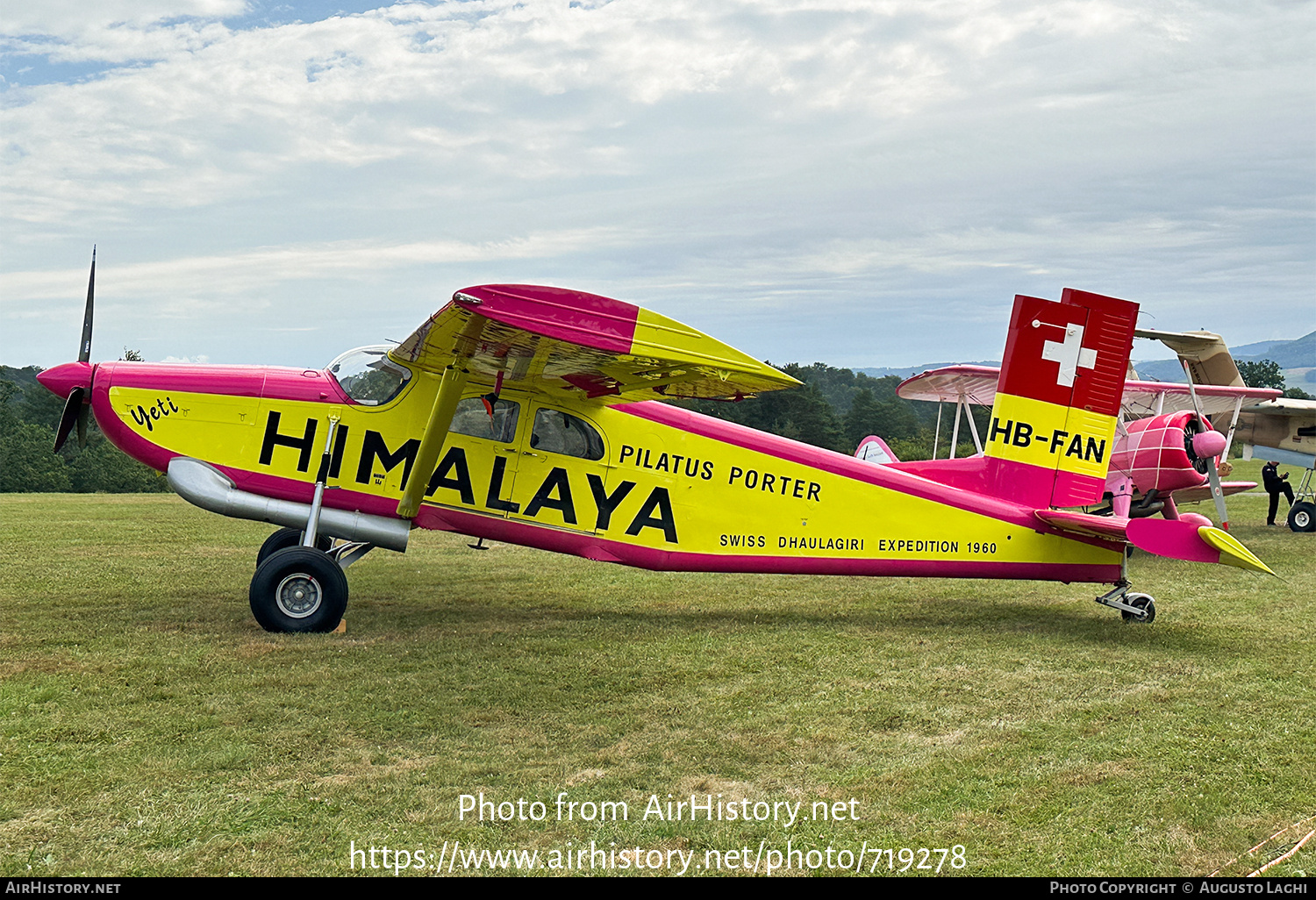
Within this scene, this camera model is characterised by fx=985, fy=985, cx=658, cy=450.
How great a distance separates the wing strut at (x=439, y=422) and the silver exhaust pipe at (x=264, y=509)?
36 cm

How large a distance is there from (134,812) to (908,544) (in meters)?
6.24

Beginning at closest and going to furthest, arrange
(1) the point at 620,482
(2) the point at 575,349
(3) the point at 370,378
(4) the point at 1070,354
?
(2) the point at 575,349, (3) the point at 370,378, (1) the point at 620,482, (4) the point at 1070,354

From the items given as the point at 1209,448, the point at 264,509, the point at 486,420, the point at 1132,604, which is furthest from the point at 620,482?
the point at 1209,448

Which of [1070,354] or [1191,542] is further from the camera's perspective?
[1070,354]

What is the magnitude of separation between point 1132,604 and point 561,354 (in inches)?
212

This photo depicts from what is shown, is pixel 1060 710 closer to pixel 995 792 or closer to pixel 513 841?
pixel 995 792

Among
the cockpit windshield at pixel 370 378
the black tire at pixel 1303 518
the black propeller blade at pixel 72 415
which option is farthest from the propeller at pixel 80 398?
the black tire at pixel 1303 518

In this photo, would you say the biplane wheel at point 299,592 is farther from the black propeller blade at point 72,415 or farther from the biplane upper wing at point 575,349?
the black propeller blade at point 72,415

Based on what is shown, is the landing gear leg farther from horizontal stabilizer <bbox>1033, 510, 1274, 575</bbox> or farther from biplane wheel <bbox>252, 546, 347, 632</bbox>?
biplane wheel <bbox>252, 546, 347, 632</bbox>

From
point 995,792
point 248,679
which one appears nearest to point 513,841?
point 995,792

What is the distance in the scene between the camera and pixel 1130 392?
52.5 ft

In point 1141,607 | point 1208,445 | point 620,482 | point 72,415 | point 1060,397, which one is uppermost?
point 1208,445

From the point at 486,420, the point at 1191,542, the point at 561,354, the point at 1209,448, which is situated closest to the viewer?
the point at 561,354

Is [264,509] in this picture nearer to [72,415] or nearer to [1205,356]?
[72,415]
